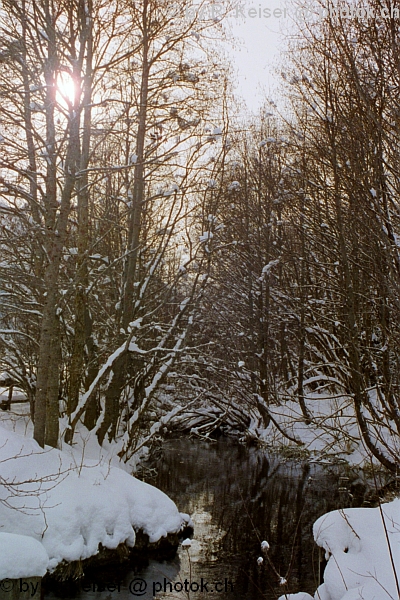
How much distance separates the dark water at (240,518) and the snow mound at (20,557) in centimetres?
106

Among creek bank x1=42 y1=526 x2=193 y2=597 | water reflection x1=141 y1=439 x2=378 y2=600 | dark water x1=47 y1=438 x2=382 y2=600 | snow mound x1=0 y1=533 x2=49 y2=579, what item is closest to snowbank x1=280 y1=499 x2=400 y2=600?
dark water x1=47 y1=438 x2=382 y2=600

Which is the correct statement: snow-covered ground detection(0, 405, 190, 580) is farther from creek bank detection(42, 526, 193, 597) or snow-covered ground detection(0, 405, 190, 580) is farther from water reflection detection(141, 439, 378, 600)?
water reflection detection(141, 439, 378, 600)

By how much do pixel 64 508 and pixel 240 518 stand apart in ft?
13.2

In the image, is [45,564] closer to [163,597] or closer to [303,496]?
→ [163,597]

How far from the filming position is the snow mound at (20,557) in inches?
227

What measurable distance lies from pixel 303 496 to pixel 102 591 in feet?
19.3

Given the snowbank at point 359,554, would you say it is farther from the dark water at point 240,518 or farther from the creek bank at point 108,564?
the creek bank at point 108,564

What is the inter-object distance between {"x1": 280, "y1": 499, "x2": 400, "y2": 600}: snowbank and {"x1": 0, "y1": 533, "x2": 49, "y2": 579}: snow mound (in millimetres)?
2624

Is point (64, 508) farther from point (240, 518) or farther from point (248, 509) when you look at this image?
point (248, 509)

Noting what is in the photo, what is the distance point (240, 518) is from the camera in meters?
10.4

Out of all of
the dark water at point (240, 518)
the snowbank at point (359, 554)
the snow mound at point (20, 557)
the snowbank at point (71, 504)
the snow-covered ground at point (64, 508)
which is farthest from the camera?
the dark water at point (240, 518)

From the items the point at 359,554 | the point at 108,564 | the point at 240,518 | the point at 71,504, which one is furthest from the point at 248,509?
the point at 359,554

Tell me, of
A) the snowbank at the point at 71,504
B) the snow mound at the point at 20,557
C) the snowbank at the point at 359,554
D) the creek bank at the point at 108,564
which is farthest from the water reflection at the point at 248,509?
the snow mound at the point at 20,557

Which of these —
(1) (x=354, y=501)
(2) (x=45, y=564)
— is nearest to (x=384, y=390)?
(1) (x=354, y=501)
